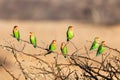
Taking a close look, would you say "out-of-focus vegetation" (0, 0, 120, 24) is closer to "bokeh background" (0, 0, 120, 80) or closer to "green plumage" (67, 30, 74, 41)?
"bokeh background" (0, 0, 120, 80)

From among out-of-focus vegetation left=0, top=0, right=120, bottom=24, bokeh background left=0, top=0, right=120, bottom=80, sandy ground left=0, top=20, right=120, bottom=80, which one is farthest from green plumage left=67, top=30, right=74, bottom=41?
out-of-focus vegetation left=0, top=0, right=120, bottom=24

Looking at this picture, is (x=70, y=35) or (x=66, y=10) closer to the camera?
(x=70, y=35)

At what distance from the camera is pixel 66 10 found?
12555 millimetres

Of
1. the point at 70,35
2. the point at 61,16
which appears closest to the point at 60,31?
the point at 61,16

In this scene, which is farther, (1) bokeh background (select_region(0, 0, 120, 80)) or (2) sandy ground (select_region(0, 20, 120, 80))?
(1) bokeh background (select_region(0, 0, 120, 80))

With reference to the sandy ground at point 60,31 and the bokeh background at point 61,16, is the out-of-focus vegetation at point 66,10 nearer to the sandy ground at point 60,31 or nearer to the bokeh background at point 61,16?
the bokeh background at point 61,16

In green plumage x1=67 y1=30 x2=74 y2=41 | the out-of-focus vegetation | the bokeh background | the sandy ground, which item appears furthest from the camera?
the out-of-focus vegetation

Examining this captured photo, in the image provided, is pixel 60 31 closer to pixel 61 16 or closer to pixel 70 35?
pixel 61 16

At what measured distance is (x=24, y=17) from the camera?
13.0m

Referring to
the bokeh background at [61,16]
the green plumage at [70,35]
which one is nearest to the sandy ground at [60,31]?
the bokeh background at [61,16]

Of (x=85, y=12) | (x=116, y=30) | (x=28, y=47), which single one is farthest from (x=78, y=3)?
(x=28, y=47)

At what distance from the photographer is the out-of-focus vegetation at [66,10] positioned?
12375 mm

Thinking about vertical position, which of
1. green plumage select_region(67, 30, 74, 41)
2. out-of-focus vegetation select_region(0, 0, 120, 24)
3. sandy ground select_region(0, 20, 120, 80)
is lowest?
sandy ground select_region(0, 20, 120, 80)

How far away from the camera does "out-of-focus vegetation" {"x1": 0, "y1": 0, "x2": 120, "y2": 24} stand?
12.4m
